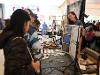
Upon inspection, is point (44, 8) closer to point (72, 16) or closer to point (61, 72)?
point (72, 16)

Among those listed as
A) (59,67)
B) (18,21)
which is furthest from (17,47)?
(59,67)

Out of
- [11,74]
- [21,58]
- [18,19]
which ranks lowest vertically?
[11,74]

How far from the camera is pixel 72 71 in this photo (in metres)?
3.47

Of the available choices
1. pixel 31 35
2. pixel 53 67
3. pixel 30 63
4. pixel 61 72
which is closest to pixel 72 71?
pixel 61 72

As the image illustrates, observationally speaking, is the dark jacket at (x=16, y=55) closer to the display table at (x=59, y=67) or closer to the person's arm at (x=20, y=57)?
the person's arm at (x=20, y=57)

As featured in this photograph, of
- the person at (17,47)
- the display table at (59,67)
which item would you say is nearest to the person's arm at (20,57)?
the person at (17,47)

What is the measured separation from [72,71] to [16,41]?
2.16 metres

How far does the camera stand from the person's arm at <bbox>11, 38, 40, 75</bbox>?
146 cm

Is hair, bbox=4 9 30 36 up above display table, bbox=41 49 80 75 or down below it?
above

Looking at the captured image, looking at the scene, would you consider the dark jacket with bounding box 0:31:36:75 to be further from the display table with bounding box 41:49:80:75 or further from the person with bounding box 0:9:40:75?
the display table with bounding box 41:49:80:75

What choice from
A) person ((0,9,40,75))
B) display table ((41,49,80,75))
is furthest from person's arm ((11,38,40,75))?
display table ((41,49,80,75))

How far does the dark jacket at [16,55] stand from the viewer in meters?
1.47

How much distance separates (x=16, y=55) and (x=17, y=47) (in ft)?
0.19

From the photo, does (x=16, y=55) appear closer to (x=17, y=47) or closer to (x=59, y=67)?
(x=17, y=47)
